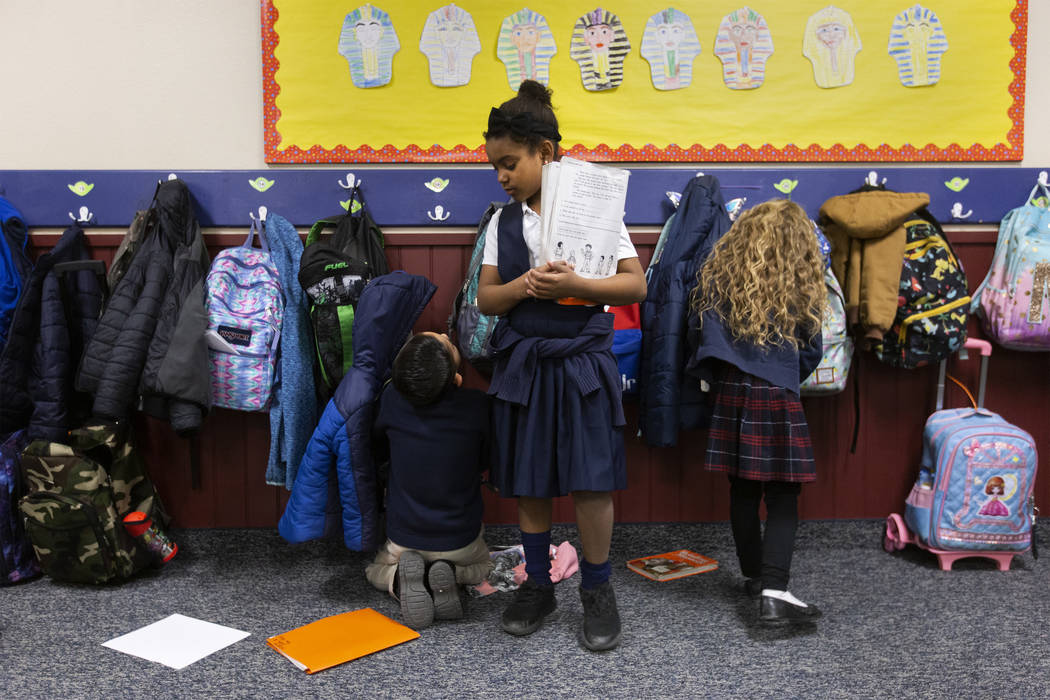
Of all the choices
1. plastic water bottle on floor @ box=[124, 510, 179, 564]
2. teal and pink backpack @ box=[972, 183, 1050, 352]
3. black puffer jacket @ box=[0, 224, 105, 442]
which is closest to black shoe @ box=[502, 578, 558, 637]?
plastic water bottle on floor @ box=[124, 510, 179, 564]

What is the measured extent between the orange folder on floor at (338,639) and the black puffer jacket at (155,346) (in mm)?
715

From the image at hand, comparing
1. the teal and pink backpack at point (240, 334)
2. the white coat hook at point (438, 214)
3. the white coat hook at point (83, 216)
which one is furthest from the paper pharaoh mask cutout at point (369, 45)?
the white coat hook at point (83, 216)

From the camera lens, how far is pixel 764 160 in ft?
8.50

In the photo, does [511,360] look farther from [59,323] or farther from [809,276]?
[59,323]

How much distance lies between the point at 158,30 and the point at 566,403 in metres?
1.92

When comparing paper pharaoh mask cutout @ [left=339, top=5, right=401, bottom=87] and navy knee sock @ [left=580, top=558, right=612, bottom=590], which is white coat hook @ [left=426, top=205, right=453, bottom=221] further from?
navy knee sock @ [left=580, top=558, right=612, bottom=590]

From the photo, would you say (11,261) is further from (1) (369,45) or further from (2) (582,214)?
(2) (582,214)

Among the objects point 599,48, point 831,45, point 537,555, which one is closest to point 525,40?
point 599,48

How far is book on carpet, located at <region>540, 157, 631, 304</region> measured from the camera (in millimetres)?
1734

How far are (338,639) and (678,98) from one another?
1999 millimetres

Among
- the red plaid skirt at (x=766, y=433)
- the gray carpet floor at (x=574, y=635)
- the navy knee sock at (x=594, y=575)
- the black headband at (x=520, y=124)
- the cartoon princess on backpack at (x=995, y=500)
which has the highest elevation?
the black headband at (x=520, y=124)

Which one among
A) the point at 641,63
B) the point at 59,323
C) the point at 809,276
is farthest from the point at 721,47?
the point at 59,323

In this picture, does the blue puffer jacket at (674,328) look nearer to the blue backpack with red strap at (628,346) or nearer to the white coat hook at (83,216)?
the blue backpack with red strap at (628,346)

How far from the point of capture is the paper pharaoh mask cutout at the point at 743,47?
8.37 ft
